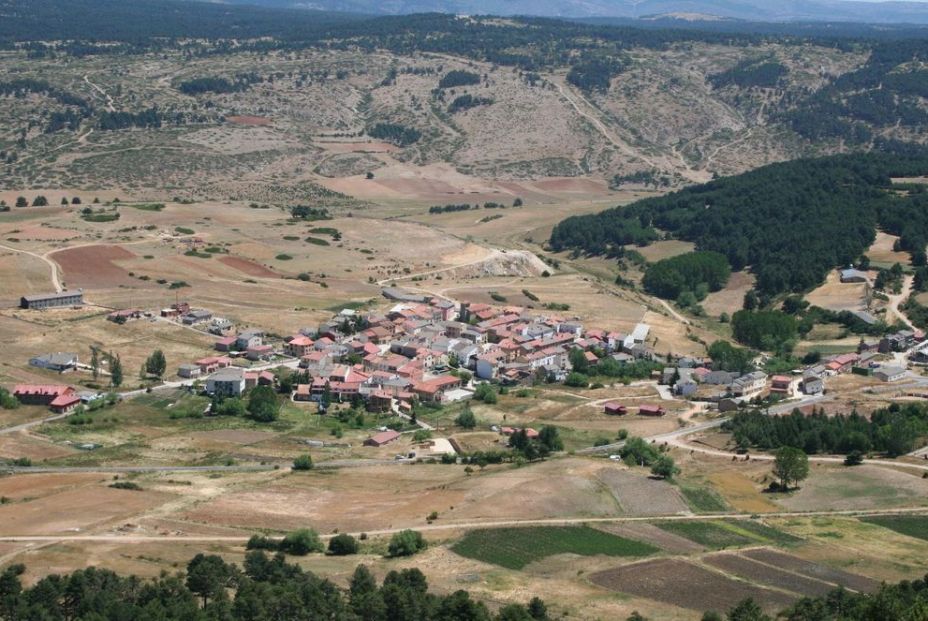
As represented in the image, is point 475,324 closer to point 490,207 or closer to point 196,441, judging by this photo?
point 196,441

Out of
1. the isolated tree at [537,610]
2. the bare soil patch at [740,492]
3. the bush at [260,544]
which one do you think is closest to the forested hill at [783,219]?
the bare soil patch at [740,492]

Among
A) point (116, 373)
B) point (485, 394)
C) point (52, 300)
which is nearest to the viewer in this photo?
point (116, 373)

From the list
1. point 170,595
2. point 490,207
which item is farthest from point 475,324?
point 490,207

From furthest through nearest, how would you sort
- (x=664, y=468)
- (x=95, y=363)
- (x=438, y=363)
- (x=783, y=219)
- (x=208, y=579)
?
(x=783, y=219) → (x=438, y=363) → (x=95, y=363) → (x=664, y=468) → (x=208, y=579)

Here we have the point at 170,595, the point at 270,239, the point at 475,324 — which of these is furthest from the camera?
the point at 270,239

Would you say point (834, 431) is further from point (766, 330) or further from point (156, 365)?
point (156, 365)

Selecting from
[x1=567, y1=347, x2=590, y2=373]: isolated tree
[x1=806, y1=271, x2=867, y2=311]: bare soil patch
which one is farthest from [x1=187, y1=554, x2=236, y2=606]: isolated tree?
[x1=806, y1=271, x2=867, y2=311]: bare soil patch

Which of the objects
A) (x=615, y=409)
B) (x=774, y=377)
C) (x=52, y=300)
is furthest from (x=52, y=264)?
(x=774, y=377)
